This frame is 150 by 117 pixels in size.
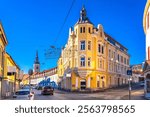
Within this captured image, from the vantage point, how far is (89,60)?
6.51 metres

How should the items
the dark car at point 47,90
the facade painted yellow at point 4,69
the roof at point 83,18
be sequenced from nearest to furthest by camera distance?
A: the roof at point 83,18, the dark car at point 47,90, the facade painted yellow at point 4,69

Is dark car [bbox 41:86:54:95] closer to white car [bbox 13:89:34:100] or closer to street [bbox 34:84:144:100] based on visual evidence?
street [bbox 34:84:144:100]

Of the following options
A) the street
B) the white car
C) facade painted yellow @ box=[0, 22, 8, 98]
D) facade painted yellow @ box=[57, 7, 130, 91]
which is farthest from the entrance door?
facade painted yellow @ box=[0, 22, 8, 98]

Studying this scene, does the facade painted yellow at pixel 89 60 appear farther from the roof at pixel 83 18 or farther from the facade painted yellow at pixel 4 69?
the facade painted yellow at pixel 4 69

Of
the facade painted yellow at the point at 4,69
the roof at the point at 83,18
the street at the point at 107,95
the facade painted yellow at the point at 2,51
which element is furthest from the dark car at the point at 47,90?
the roof at the point at 83,18

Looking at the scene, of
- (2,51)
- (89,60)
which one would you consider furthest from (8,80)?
(89,60)

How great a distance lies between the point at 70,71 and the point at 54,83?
0.66m

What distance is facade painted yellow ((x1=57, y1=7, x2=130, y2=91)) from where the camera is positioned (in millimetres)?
6359

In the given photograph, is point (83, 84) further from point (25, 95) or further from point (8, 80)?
point (8, 80)

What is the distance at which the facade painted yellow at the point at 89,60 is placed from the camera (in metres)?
6.36

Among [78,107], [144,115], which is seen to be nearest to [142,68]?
[144,115]

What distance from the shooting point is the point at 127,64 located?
21.4 feet

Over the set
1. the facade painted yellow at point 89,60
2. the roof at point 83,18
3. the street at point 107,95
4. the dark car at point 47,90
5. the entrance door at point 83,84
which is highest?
the roof at point 83,18

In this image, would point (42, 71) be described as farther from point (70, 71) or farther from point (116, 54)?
point (116, 54)
